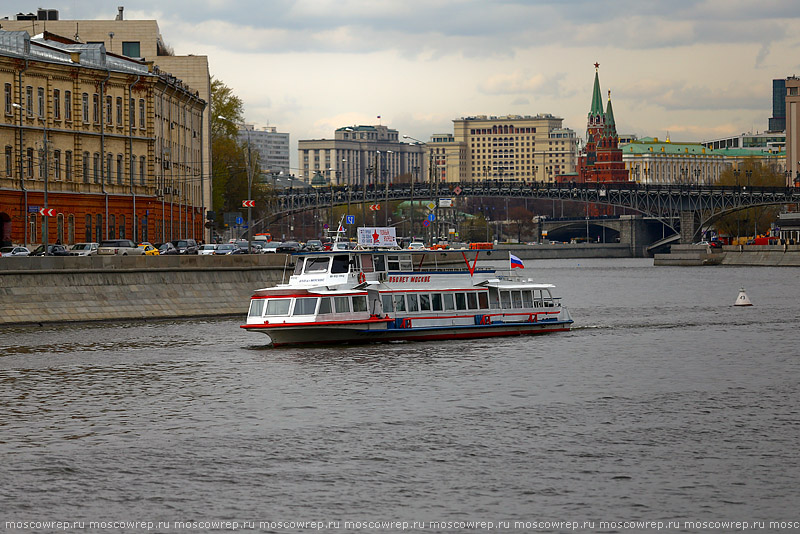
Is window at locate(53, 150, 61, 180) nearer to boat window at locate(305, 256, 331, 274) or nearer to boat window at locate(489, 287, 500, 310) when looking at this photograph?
boat window at locate(305, 256, 331, 274)

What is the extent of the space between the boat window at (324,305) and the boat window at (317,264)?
1.97m

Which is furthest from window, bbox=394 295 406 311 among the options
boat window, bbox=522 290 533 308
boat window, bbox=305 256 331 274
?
boat window, bbox=522 290 533 308

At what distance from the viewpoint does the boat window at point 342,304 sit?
42688 mm

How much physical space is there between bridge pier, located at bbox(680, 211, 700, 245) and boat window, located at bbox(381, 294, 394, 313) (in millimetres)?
131225

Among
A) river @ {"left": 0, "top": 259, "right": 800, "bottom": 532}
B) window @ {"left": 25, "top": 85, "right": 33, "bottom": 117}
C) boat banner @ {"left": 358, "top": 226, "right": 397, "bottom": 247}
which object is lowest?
river @ {"left": 0, "top": 259, "right": 800, "bottom": 532}

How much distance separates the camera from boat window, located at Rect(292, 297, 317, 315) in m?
42.2

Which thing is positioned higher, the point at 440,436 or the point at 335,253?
the point at 335,253

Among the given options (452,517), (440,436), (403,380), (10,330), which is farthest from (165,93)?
(452,517)

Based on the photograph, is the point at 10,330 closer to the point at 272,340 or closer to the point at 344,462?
the point at 272,340

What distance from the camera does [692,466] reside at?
23422mm

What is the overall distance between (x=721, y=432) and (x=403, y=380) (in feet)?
35.5

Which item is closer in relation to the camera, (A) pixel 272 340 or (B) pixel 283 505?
(B) pixel 283 505

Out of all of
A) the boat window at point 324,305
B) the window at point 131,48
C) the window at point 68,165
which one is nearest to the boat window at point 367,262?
the boat window at point 324,305

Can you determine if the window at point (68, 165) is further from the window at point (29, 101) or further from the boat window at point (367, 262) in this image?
the boat window at point (367, 262)
